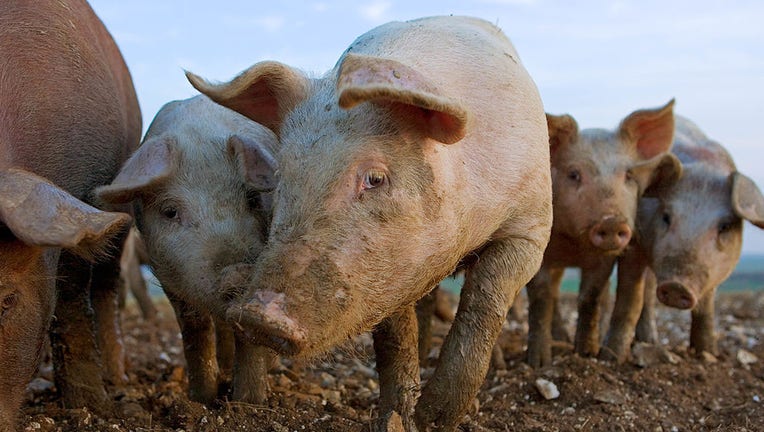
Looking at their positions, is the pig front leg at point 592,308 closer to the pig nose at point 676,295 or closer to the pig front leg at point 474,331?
the pig nose at point 676,295

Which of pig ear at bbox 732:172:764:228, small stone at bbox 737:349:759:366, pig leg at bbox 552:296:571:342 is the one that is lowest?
pig leg at bbox 552:296:571:342

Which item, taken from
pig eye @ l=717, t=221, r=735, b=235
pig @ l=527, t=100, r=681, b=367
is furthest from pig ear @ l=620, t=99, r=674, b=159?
pig eye @ l=717, t=221, r=735, b=235

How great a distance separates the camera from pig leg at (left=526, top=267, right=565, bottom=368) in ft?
22.6

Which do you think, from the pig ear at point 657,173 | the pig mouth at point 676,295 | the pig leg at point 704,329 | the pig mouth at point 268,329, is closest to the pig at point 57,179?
the pig mouth at point 268,329

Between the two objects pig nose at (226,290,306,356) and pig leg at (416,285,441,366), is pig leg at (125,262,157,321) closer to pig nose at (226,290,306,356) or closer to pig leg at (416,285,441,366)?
pig leg at (416,285,441,366)

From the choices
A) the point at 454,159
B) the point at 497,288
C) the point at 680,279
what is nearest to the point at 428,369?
the point at 680,279

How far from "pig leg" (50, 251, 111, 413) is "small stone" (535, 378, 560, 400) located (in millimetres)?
2669

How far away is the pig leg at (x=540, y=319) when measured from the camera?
6.90 m

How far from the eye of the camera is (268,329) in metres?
3.17

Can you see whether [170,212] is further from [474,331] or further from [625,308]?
[625,308]

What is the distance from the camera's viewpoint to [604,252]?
256 inches

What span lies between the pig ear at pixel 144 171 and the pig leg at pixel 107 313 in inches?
70.2

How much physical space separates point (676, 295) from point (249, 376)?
3402 mm

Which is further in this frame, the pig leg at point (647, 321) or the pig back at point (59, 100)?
the pig leg at point (647, 321)
